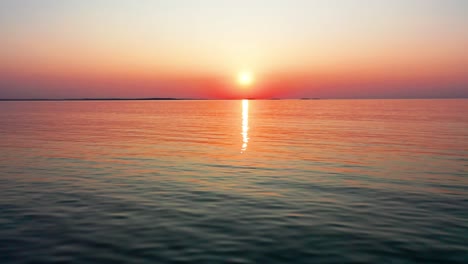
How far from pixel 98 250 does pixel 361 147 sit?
3130cm

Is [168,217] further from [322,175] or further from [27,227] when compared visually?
[322,175]

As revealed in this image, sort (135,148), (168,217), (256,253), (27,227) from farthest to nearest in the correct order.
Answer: (135,148) → (168,217) → (27,227) → (256,253)

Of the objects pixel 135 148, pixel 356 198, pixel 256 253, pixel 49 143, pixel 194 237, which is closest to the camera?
pixel 256 253

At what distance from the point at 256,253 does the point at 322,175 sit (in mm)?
13220

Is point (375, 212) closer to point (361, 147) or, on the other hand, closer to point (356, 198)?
point (356, 198)

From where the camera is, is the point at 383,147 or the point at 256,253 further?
the point at 383,147

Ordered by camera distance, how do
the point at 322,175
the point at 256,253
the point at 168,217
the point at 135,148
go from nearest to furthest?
the point at 256,253 < the point at 168,217 < the point at 322,175 < the point at 135,148

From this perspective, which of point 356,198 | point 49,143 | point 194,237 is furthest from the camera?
point 49,143

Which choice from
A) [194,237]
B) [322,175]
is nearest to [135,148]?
[322,175]

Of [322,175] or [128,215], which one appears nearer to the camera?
[128,215]

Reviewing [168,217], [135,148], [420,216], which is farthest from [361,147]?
[168,217]

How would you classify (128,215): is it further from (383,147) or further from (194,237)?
(383,147)

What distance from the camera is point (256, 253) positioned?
11.9 metres

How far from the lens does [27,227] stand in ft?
46.5
